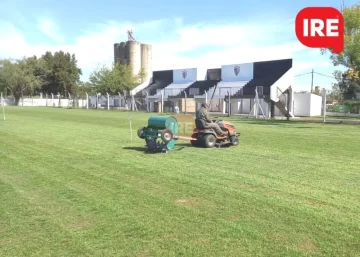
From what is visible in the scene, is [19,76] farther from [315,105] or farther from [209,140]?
[209,140]

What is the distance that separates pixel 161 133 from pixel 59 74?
7734 cm

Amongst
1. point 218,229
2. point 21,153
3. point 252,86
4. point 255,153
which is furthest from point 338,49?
point 218,229

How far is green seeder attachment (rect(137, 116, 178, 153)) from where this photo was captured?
1025cm

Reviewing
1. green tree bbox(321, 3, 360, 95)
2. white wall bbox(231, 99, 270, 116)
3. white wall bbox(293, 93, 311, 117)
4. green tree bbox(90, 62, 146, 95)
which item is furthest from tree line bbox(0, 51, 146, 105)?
green tree bbox(321, 3, 360, 95)

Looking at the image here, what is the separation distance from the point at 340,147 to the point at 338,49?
1837cm

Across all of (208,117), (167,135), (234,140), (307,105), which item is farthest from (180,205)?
(307,105)

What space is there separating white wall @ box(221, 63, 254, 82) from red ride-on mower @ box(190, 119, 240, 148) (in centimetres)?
3648

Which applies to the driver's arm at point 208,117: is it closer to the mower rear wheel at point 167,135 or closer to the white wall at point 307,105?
the mower rear wheel at point 167,135

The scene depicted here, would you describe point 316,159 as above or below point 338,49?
below

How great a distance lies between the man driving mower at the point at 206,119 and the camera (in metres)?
11.2

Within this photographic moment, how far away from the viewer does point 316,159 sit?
366 inches

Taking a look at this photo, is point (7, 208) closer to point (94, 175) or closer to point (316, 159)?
point (94, 175)

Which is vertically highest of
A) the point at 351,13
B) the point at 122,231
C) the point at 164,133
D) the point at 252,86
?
the point at 351,13

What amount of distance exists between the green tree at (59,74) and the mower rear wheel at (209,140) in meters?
75.8
